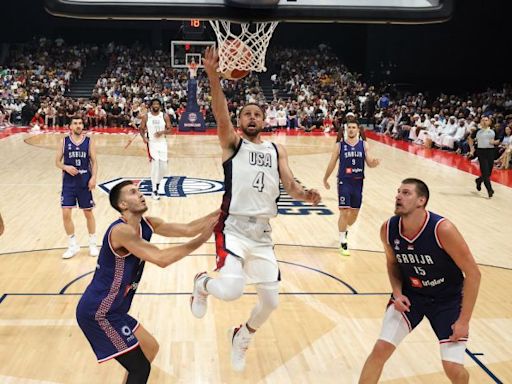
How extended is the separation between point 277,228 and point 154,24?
85.3 feet

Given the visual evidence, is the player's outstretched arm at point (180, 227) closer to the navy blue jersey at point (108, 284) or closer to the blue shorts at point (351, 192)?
the navy blue jersey at point (108, 284)

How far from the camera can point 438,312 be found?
3.84 meters

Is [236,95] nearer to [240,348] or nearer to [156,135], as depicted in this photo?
[156,135]

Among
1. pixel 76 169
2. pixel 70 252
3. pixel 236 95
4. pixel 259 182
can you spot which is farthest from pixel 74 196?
pixel 236 95

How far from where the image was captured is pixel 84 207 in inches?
290

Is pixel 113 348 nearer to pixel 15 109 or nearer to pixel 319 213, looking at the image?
pixel 319 213

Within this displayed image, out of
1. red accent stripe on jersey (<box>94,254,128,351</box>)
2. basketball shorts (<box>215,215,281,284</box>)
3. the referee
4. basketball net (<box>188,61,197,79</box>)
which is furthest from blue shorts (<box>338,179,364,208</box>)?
basketball net (<box>188,61,197,79</box>)

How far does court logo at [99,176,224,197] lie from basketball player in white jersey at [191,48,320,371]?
7.17 metres

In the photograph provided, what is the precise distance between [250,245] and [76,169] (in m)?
3.58

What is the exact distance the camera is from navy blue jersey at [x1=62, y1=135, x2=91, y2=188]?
7.24m

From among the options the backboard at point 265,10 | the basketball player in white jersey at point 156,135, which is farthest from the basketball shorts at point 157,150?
the backboard at point 265,10

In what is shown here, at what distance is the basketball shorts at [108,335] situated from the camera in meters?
3.77

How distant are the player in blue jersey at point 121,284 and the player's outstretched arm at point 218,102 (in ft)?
2.15

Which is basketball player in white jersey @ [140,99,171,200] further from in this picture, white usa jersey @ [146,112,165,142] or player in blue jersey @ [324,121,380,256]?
player in blue jersey @ [324,121,380,256]
